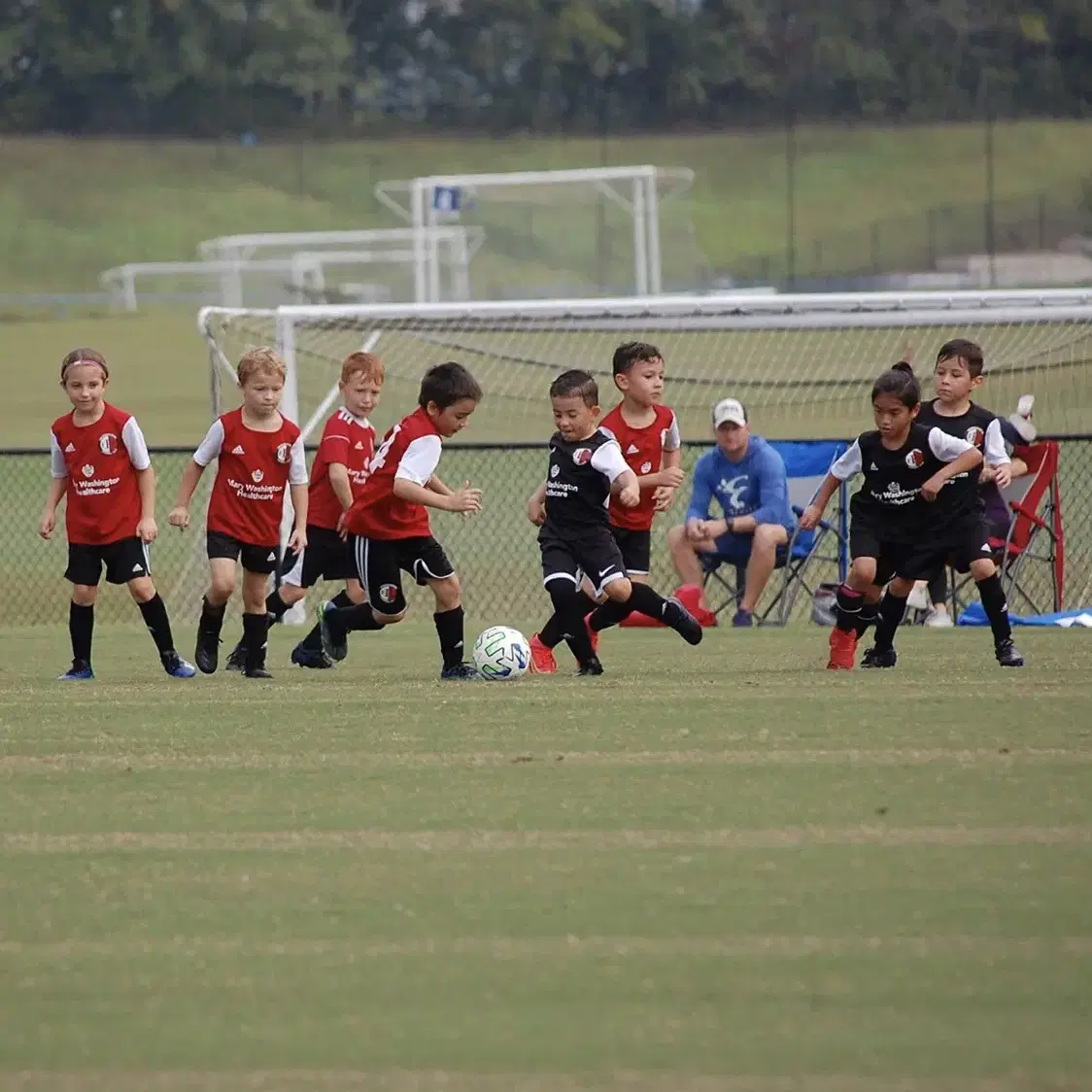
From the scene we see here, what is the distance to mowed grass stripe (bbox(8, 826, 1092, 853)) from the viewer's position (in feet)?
18.2

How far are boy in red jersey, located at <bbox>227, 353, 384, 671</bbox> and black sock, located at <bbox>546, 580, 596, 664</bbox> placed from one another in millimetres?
1568

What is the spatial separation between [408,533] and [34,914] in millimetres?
4430

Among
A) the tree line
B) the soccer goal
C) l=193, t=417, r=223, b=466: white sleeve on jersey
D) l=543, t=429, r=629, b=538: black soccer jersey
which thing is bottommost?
l=543, t=429, r=629, b=538: black soccer jersey

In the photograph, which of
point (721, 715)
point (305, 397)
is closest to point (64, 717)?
point (721, 715)

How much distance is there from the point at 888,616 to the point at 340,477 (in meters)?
2.97

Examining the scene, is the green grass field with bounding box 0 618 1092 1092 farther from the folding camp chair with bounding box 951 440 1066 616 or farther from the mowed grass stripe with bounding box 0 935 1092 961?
the folding camp chair with bounding box 951 440 1066 616

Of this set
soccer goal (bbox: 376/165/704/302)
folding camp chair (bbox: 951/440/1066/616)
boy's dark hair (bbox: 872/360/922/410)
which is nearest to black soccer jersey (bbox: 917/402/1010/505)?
boy's dark hair (bbox: 872/360/922/410)

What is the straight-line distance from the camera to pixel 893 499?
9438 mm

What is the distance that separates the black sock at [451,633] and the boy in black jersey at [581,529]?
0.45 metres

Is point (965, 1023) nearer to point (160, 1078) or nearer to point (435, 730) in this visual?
point (160, 1078)

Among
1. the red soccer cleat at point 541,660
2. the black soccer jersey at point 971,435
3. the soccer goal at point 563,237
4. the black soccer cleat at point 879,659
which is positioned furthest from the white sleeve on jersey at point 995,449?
the soccer goal at point 563,237

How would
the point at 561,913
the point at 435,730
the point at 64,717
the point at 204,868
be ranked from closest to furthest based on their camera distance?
1. the point at 561,913
2. the point at 204,868
3. the point at 435,730
4. the point at 64,717

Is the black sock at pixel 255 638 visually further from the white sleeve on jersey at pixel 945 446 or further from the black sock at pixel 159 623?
the white sleeve on jersey at pixel 945 446

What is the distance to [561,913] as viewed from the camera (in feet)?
16.0
